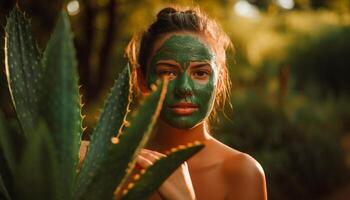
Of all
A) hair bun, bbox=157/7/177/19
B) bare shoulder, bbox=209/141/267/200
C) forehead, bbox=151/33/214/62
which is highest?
hair bun, bbox=157/7/177/19

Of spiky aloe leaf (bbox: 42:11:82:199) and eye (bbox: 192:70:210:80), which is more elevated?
spiky aloe leaf (bbox: 42:11:82:199)

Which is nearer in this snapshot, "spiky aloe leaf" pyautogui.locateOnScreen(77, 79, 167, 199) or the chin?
"spiky aloe leaf" pyautogui.locateOnScreen(77, 79, 167, 199)

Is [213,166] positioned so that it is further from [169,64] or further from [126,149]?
[126,149]

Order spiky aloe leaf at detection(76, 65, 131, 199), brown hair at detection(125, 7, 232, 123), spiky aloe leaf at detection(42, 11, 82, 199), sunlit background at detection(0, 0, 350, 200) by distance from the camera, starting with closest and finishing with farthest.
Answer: spiky aloe leaf at detection(42, 11, 82, 199), spiky aloe leaf at detection(76, 65, 131, 199), brown hair at detection(125, 7, 232, 123), sunlit background at detection(0, 0, 350, 200)

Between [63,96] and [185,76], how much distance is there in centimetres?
66

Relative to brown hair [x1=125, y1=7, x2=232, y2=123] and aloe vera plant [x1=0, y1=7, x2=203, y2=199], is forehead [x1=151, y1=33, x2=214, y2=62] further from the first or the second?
aloe vera plant [x1=0, y1=7, x2=203, y2=199]

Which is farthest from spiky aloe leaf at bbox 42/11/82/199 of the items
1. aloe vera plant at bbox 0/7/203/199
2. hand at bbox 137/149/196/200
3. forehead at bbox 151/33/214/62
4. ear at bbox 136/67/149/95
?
ear at bbox 136/67/149/95

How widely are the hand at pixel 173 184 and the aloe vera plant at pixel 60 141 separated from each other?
0.34ft

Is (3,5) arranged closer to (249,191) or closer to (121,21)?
(121,21)

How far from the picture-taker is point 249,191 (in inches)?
68.8

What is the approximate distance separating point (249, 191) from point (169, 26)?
56cm

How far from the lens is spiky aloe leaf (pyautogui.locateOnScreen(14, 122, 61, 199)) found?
3.14 feet

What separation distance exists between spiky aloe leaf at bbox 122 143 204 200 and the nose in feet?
1.90

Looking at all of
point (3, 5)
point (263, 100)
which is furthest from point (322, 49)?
point (3, 5)
